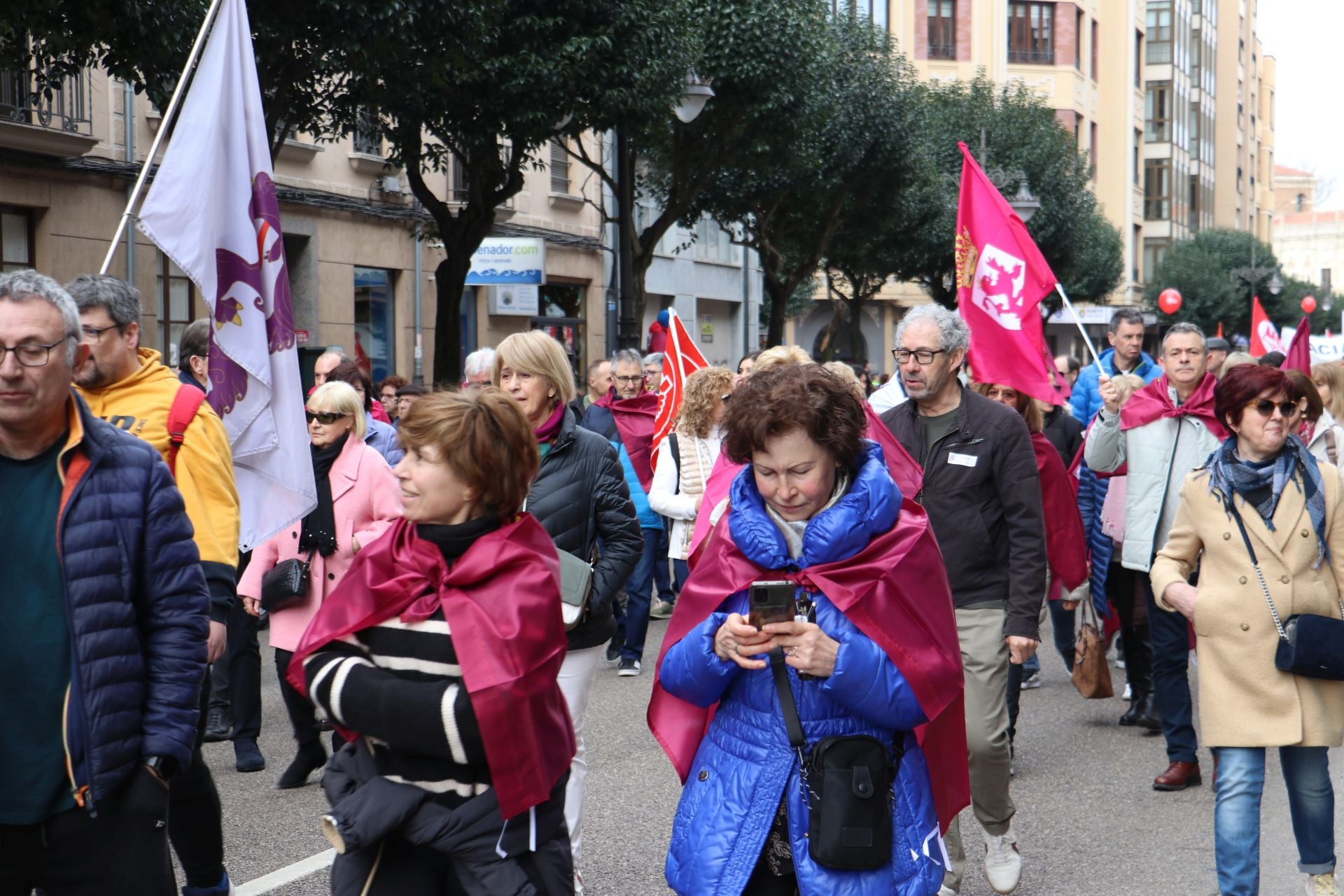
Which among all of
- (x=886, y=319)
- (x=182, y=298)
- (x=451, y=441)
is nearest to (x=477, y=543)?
(x=451, y=441)

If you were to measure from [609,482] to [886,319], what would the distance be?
157ft

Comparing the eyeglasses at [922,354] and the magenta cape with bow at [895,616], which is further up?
the eyeglasses at [922,354]

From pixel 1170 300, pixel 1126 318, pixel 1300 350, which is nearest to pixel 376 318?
pixel 1170 300

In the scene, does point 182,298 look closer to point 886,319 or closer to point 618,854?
point 618,854

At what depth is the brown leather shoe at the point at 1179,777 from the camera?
268 inches

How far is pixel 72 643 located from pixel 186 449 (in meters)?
1.64

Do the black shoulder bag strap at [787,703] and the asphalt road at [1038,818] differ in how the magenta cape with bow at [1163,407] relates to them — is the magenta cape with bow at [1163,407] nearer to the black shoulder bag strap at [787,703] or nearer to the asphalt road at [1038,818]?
the asphalt road at [1038,818]

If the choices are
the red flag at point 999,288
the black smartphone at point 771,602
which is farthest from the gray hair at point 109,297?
the red flag at point 999,288

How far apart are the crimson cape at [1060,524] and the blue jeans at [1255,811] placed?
1107 millimetres

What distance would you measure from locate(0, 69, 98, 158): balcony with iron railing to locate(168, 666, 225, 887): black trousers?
13.0 m

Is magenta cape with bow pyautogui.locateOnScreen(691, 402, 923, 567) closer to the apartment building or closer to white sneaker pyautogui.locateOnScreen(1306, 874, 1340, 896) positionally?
white sneaker pyautogui.locateOnScreen(1306, 874, 1340, 896)

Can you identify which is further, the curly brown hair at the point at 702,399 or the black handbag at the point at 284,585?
the curly brown hair at the point at 702,399

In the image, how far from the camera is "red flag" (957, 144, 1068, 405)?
7523mm

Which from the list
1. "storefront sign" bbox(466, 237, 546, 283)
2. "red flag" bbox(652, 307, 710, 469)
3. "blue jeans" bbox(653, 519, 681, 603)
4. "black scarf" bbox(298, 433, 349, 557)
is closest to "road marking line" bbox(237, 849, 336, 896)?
"black scarf" bbox(298, 433, 349, 557)
